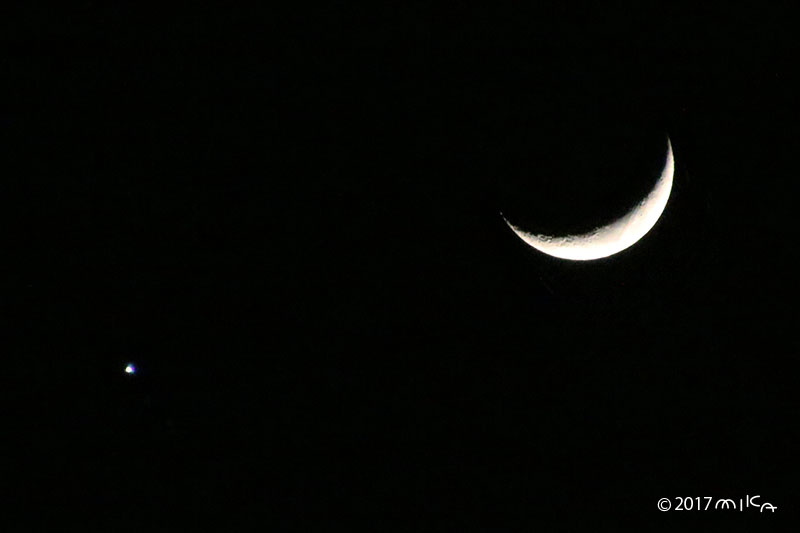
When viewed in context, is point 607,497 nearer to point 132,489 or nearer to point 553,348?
point 553,348

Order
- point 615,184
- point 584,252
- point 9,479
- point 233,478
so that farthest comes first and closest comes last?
1. point 233,478
2. point 9,479
3. point 584,252
4. point 615,184

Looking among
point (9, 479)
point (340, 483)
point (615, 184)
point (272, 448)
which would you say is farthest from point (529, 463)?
point (9, 479)

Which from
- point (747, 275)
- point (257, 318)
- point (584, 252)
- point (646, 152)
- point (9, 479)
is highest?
point (747, 275)

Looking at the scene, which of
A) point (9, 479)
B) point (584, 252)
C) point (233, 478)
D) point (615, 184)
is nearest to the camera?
point (615, 184)

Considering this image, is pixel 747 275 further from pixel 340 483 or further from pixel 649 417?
pixel 340 483

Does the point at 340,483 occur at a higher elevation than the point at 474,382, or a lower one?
lower

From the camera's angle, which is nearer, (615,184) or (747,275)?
(615,184)
